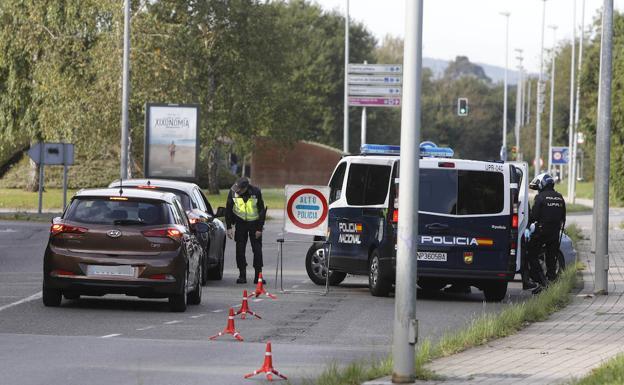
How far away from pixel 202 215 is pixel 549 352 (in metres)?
10.3

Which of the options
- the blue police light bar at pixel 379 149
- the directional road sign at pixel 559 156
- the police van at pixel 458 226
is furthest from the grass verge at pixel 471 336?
the directional road sign at pixel 559 156

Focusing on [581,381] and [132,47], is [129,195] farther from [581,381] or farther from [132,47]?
[132,47]

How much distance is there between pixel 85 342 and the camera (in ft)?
48.3

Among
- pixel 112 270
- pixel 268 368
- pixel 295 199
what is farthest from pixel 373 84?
pixel 268 368

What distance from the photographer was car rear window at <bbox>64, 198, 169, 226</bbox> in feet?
60.4

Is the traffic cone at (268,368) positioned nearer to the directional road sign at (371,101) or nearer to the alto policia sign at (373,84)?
the directional road sign at (371,101)

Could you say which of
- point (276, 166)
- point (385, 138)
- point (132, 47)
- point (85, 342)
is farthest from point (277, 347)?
point (385, 138)

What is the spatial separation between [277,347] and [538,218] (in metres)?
8.90

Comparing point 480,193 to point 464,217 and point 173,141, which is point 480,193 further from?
point 173,141

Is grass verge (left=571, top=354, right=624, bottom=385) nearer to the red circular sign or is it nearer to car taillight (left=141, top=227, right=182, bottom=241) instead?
car taillight (left=141, top=227, right=182, bottom=241)

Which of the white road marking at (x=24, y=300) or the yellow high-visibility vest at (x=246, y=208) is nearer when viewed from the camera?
the white road marking at (x=24, y=300)

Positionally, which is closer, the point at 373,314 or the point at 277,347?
the point at 277,347

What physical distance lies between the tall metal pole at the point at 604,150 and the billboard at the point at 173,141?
26.3 metres

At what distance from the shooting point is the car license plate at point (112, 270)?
59.4 feet
